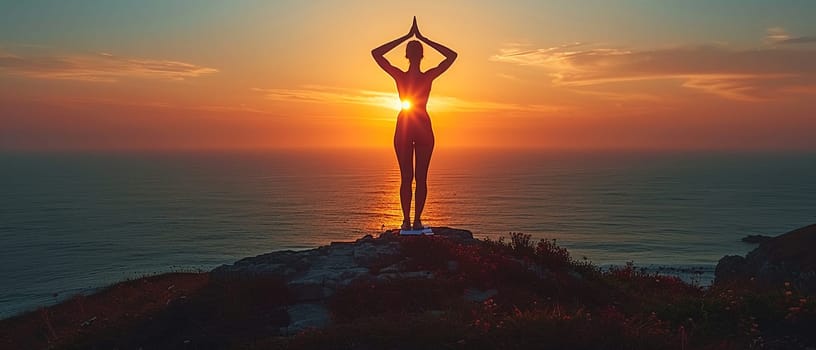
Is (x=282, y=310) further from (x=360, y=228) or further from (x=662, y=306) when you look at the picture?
(x=360, y=228)

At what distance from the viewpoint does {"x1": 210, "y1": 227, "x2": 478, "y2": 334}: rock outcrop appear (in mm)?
11109

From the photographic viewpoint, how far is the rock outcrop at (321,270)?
1111 cm

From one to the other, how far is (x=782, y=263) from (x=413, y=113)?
38.5 m

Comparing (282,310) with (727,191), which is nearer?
(282,310)

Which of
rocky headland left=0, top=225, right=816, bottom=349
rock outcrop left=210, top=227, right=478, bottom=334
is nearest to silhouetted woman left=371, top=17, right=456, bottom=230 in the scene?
rock outcrop left=210, top=227, right=478, bottom=334

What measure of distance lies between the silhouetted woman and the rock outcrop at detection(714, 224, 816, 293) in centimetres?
2943

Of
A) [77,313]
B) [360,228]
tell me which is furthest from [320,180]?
[77,313]

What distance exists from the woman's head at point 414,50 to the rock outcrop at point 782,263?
1210 inches

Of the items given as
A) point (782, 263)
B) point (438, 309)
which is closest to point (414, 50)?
point (438, 309)

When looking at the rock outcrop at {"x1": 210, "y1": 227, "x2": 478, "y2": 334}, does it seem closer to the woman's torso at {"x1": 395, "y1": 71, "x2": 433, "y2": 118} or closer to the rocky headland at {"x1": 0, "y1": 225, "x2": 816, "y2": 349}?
the rocky headland at {"x1": 0, "y1": 225, "x2": 816, "y2": 349}

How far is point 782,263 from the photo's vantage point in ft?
135

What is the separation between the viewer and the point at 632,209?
110 metres

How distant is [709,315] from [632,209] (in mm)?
107427

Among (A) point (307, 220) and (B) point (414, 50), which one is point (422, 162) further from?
(A) point (307, 220)
